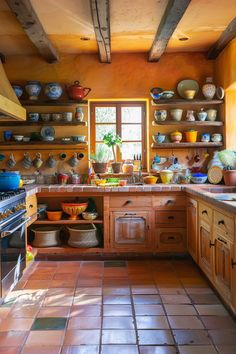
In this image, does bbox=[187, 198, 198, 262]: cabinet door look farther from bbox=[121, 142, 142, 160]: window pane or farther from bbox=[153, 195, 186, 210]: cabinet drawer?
bbox=[121, 142, 142, 160]: window pane

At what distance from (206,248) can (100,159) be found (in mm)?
1872

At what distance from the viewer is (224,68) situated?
420cm

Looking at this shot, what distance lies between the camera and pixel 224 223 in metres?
2.60

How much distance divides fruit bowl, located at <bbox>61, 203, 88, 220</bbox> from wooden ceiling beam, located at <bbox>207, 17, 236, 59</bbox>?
7.80ft

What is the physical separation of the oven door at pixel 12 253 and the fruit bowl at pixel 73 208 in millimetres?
784

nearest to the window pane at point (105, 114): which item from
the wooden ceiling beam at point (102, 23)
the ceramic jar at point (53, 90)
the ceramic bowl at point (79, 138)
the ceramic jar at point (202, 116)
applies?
the ceramic bowl at point (79, 138)

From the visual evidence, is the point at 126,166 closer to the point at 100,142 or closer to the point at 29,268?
the point at 100,142

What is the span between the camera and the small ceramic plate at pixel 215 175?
165 inches

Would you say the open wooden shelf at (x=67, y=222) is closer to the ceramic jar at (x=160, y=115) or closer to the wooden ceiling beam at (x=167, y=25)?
the ceramic jar at (x=160, y=115)

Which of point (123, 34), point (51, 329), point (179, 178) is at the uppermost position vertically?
point (123, 34)

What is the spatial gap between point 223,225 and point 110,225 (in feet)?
5.40

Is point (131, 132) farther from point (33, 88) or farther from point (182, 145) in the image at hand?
point (33, 88)

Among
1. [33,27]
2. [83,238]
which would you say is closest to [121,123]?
[83,238]

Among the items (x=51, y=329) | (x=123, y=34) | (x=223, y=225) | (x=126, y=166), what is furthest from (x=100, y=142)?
(x=51, y=329)
